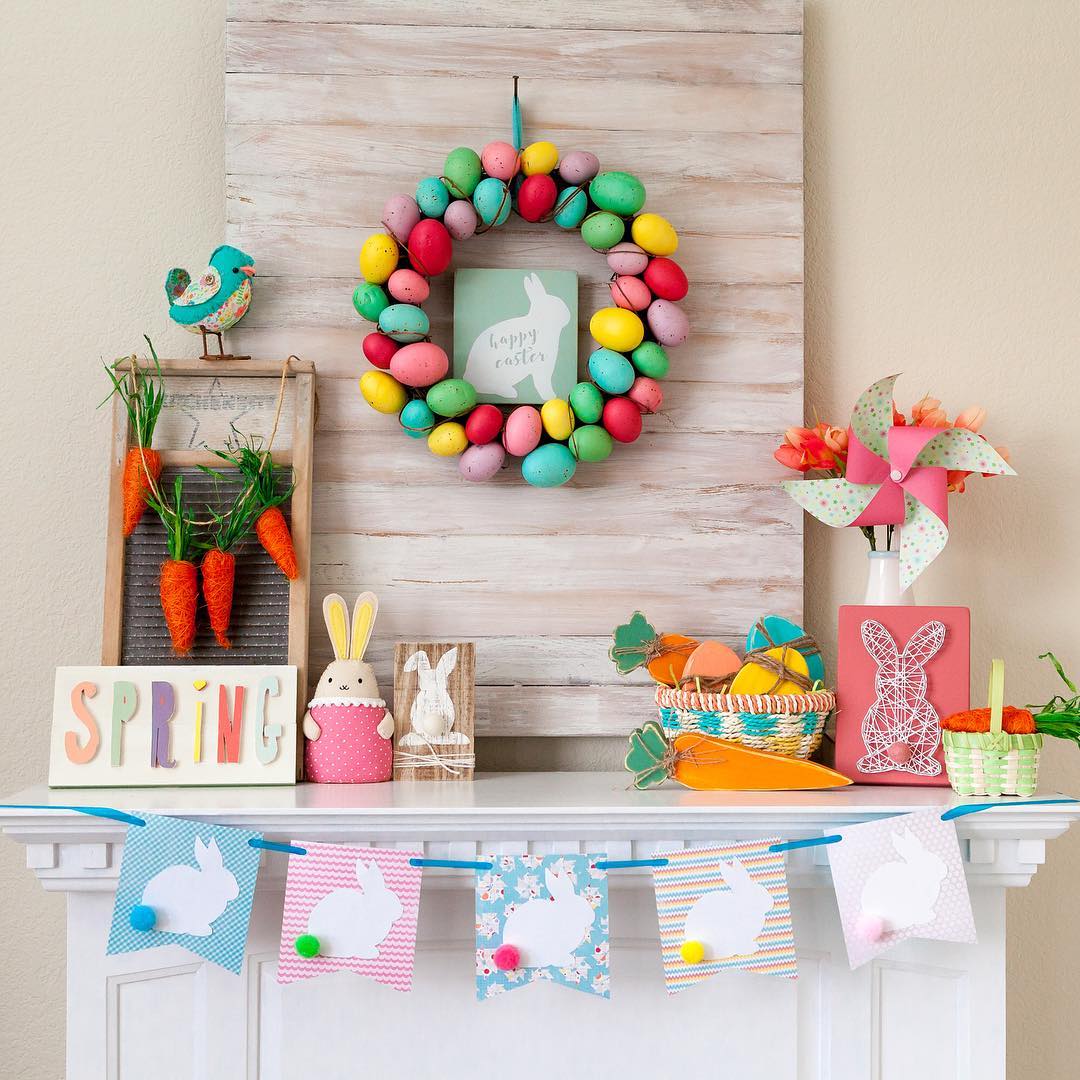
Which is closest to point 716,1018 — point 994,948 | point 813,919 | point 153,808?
point 813,919

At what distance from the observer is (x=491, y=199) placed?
1.57 meters

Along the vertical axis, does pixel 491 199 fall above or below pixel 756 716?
above

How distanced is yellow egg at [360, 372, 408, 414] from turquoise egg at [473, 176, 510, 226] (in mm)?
280

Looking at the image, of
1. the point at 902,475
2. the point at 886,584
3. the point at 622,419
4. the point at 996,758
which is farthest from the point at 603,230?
the point at 996,758

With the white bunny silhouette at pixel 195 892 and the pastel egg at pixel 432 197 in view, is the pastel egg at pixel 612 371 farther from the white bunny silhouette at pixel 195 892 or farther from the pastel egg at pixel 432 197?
the white bunny silhouette at pixel 195 892

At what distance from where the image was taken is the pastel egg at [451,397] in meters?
1.55

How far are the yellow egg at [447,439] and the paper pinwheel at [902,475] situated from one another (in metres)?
0.53

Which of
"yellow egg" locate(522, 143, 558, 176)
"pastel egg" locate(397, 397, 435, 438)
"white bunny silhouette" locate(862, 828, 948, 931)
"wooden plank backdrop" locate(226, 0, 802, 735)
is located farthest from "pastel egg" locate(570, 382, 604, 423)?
"white bunny silhouette" locate(862, 828, 948, 931)

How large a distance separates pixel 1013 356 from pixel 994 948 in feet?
2.99

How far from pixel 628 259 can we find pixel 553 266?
0.14 m

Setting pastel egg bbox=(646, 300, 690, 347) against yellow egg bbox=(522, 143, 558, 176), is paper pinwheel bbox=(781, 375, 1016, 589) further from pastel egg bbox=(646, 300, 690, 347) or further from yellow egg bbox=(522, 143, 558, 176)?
yellow egg bbox=(522, 143, 558, 176)

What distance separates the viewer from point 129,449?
5.14ft

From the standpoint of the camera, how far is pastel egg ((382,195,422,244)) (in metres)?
1.56

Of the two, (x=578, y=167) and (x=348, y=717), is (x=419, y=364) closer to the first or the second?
(x=578, y=167)
